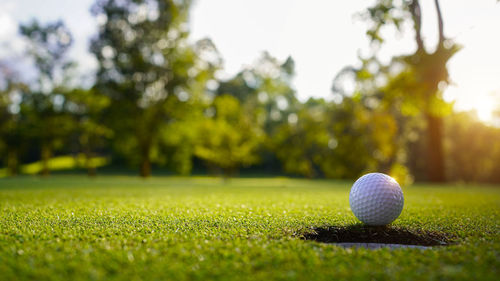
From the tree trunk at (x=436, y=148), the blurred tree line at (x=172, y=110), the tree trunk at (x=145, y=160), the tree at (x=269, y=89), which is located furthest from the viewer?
the tree at (x=269, y=89)

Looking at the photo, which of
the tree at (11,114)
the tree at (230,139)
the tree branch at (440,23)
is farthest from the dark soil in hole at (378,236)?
the tree at (11,114)

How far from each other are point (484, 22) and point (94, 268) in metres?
15.8

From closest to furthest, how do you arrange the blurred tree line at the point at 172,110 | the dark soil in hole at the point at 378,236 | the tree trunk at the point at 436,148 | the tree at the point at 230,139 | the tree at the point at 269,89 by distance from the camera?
the dark soil in hole at the point at 378,236 → the tree trunk at the point at 436,148 → the tree at the point at 230,139 → the blurred tree line at the point at 172,110 → the tree at the point at 269,89

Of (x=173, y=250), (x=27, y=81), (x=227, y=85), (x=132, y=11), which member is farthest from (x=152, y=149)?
(x=173, y=250)

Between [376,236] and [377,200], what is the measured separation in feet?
1.85

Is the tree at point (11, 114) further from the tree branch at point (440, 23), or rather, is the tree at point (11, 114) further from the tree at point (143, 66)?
the tree branch at point (440, 23)

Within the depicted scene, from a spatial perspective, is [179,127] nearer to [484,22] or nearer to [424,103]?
[424,103]

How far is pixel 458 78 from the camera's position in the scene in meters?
15.5

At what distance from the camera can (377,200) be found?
5277 mm

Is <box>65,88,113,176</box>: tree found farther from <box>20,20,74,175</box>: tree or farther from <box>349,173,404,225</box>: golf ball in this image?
<box>349,173,404,225</box>: golf ball

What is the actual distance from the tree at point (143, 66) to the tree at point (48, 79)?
33.7 feet

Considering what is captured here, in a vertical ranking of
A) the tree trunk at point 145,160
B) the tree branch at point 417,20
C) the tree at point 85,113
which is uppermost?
the tree branch at point 417,20

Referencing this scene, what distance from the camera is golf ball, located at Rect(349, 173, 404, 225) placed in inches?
205

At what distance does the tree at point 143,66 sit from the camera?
104 ft
